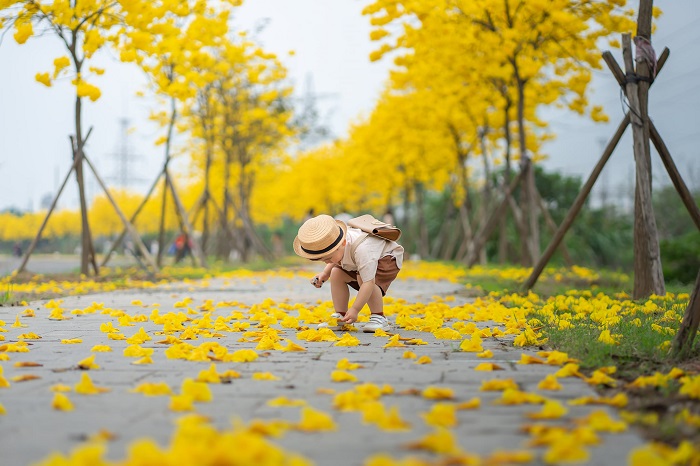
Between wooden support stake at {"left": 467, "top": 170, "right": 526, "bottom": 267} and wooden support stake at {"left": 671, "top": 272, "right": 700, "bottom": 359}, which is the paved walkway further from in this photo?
wooden support stake at {"left": 467, "top": 170, "right": 526, "bottom": 267}

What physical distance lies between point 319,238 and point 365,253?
468mm

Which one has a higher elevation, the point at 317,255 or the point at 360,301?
the point at 317,255

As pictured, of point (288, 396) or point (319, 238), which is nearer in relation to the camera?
point (288, 396)

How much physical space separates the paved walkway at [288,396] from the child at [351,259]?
368 millimetres

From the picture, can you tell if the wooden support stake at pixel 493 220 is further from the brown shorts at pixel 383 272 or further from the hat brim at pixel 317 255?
the hat brim at pixel 317 255

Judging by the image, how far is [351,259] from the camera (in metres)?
5.97

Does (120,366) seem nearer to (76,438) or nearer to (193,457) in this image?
(76,438)

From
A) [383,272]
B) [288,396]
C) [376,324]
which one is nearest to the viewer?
[288,396]

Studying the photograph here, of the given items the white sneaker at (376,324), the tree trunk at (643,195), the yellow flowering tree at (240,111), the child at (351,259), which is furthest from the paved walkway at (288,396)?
the yellow flowering tree at (240,111)

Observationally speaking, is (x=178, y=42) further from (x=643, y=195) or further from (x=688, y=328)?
(x=688, y=328)

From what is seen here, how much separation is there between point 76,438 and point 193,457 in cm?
68

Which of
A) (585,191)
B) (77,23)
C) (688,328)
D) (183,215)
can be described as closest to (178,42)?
(77,23)

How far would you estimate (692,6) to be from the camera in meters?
11.7

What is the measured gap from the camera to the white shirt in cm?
583
